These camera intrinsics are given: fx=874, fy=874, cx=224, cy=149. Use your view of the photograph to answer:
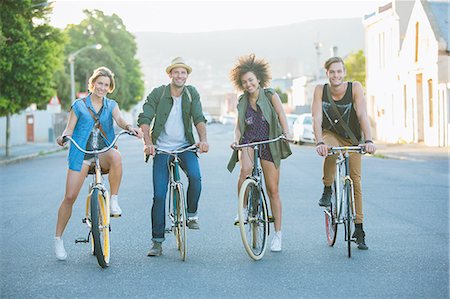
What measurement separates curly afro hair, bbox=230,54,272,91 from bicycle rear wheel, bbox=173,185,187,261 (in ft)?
3.92

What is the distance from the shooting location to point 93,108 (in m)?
8.02

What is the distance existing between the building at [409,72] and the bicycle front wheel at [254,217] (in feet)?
91.1

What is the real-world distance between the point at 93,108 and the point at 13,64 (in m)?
24.5

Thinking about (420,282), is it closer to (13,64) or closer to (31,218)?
(31,218)

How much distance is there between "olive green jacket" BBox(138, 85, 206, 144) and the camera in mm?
8133

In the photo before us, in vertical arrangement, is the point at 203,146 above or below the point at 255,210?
above

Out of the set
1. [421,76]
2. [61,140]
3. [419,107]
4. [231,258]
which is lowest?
[231,258]

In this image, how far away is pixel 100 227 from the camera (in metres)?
7.74

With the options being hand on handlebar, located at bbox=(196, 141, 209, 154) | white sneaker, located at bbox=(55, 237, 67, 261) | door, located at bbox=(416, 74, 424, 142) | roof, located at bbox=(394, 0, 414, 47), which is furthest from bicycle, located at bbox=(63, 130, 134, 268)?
roof, located at bbox=(394, 0, 414, 47)

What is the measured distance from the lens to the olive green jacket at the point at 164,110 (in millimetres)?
8133

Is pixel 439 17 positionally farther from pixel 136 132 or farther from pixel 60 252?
pixel 60 252

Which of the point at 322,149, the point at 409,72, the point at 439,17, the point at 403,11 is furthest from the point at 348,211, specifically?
the point at 403,11

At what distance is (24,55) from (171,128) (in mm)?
24160

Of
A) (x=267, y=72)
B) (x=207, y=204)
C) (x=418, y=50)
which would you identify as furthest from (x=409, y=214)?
(x=418, y=50)
